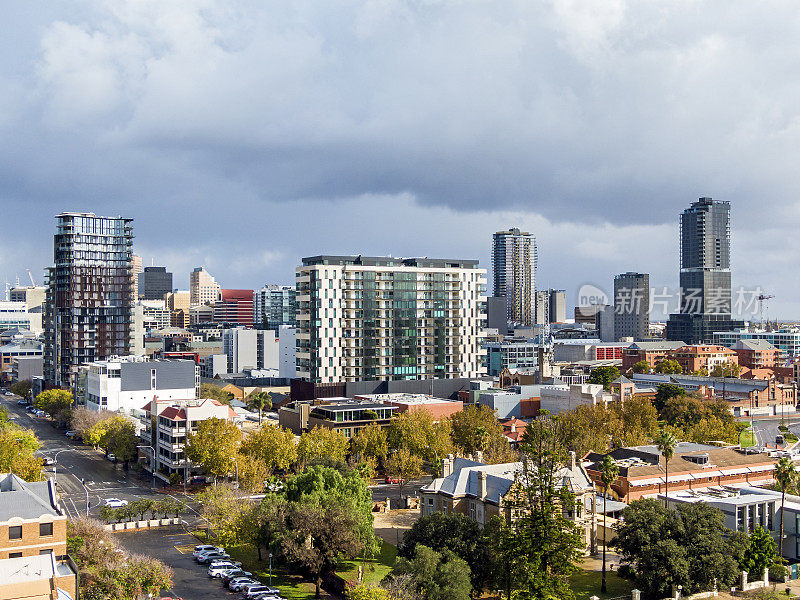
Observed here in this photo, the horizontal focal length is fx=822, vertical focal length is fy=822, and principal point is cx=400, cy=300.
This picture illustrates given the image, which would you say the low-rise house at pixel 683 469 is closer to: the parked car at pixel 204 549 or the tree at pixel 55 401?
the parked car at pixel 204 549

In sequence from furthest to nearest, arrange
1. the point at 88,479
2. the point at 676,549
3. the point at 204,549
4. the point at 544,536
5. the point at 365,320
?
the point at 365,320, the point at 88,479, the point at 204,549, the point at 676,549, the point at 544,536

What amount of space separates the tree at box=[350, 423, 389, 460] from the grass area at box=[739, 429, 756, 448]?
74.6m

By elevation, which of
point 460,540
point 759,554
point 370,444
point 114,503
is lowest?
point 114,503

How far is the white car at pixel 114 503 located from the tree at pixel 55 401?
280ft

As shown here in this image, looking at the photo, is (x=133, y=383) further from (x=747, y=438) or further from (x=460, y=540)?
(x=747, y=438)

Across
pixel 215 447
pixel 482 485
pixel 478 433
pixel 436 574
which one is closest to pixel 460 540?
pixel 436 574

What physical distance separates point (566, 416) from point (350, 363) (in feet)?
184

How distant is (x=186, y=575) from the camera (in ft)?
265

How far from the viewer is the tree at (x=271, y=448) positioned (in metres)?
118

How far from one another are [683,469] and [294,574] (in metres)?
57.2

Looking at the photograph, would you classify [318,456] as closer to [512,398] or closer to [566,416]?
[566,416]

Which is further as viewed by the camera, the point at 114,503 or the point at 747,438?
the point at 747,438

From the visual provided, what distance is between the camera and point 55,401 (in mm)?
193625

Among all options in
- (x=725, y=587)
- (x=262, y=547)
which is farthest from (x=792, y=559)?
(x=262, y=547)
